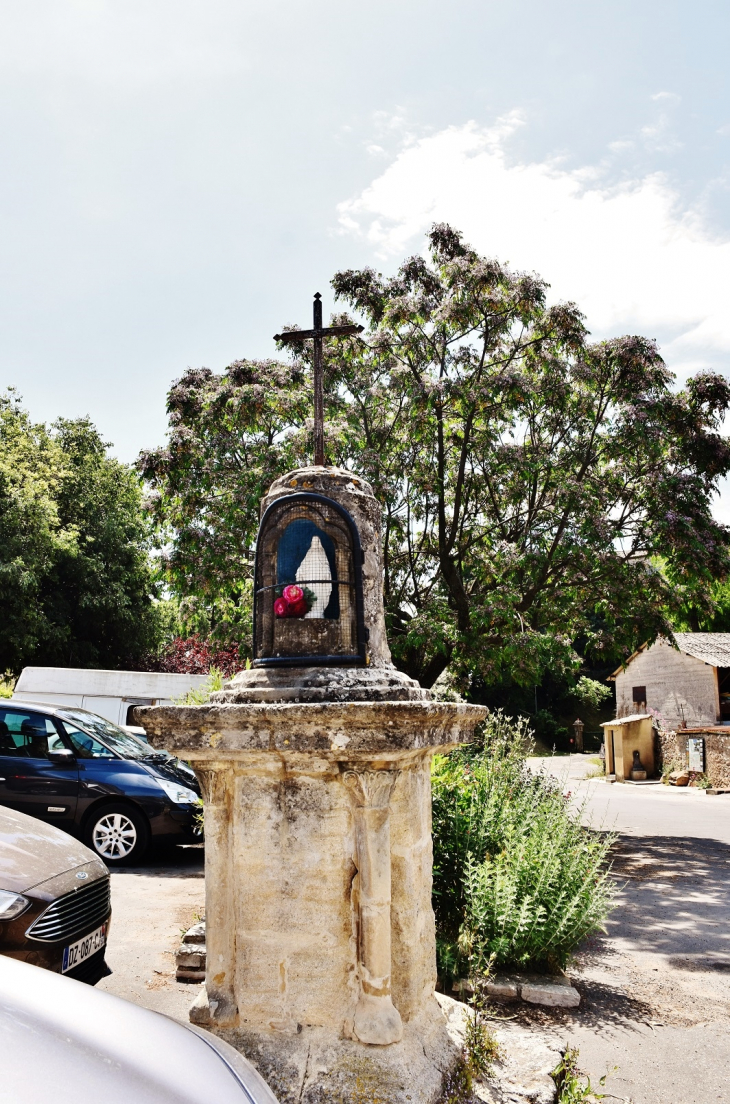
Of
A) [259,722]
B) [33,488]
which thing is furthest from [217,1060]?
[33,488]

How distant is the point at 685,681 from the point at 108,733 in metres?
23.1

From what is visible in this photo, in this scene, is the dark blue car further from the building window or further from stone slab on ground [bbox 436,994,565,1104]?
the building window

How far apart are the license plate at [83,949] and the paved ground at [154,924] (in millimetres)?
212

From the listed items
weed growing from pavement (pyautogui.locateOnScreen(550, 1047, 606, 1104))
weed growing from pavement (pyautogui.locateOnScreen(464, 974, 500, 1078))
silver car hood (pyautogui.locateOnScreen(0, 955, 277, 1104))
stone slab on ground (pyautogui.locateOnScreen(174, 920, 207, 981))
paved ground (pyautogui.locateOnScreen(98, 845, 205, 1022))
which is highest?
silver car hood (pyautogui.locateOnScreen(0, 955, 277, 1104))

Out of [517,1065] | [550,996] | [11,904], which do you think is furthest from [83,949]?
[550,996]

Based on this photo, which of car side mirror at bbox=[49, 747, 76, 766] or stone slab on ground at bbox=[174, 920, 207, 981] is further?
car side mirror at bbox=[49, 747, 76, 766]

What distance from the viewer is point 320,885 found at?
274 cm

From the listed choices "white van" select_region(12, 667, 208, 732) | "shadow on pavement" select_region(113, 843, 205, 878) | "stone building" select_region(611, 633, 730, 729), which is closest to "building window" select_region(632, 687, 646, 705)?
"stone building" select_region(611, 633, 730, 729)

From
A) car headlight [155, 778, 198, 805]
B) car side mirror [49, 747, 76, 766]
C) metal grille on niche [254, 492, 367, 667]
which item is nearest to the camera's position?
metal grille on niche [254, 492, 367, 667]

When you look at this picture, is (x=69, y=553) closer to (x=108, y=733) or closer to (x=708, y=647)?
(x=108, y=733)

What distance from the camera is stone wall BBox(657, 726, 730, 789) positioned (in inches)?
846

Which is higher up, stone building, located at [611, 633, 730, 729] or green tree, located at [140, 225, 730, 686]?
green tree, located at [140, 225, 730, 686]

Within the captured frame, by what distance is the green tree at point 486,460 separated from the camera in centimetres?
1020

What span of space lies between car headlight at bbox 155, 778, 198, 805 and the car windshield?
575mm
